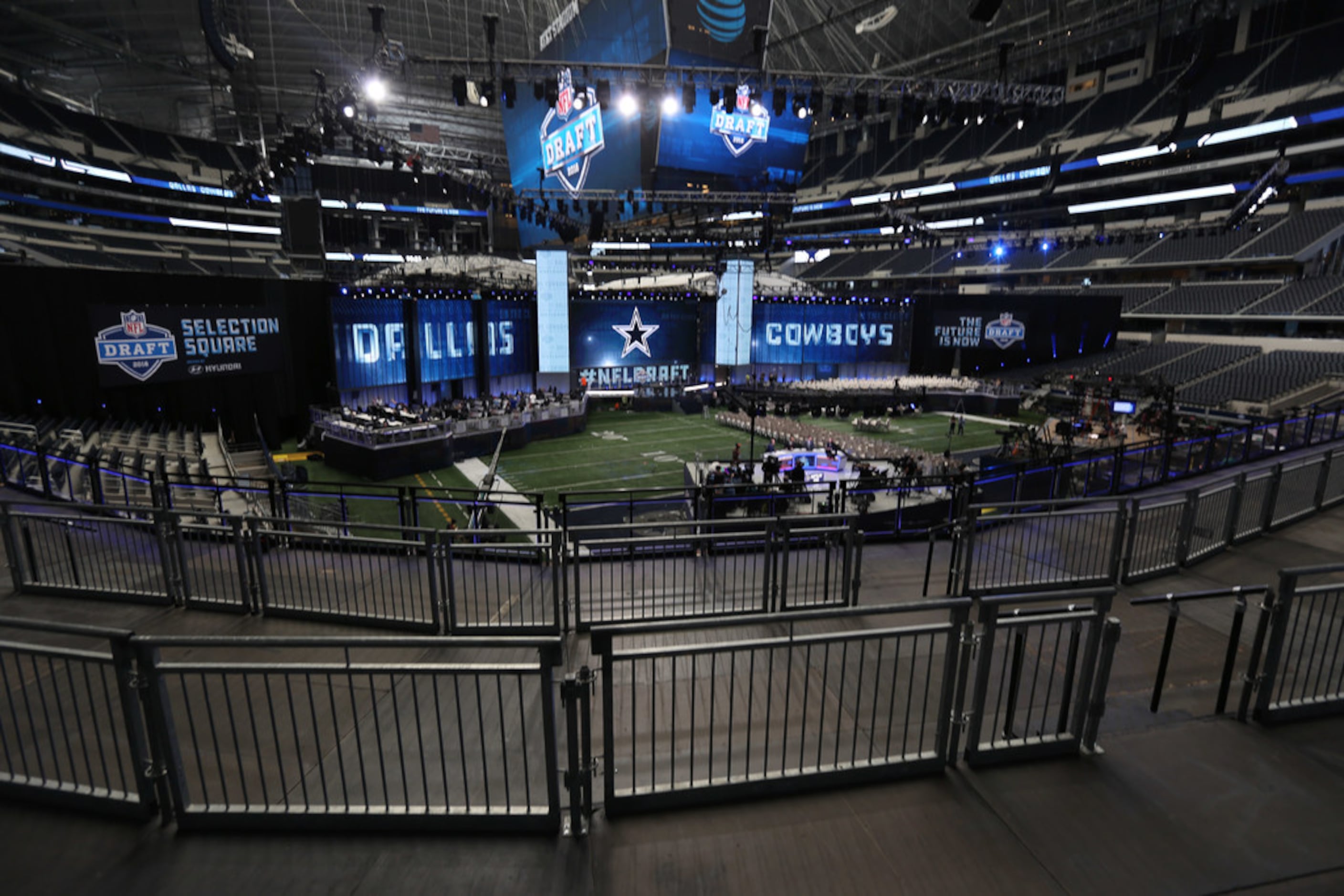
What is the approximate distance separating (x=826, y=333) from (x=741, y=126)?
15.0 m

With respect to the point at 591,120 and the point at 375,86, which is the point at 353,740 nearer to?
the point at 375,86

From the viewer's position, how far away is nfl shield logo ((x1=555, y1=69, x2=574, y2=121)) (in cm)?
1870

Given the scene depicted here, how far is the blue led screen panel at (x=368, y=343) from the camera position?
84.2 feet

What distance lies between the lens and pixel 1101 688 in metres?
3.71

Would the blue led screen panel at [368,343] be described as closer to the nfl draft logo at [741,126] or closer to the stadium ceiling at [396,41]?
the stadium ceiling at [396,41]

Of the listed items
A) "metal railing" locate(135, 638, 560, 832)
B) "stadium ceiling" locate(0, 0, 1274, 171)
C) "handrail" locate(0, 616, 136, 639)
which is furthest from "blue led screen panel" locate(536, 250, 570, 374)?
"handrail" locate(0, 616, 136, 639)

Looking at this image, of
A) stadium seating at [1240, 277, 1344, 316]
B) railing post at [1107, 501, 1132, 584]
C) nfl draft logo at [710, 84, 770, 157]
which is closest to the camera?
railing post at [1107, 501, 1132, 584]

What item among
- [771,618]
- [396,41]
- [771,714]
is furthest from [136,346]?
[771,618]

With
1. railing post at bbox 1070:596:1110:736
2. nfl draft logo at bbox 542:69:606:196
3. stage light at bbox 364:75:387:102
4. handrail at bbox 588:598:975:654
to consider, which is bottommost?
railing post at bbox 1070:596:1110:736

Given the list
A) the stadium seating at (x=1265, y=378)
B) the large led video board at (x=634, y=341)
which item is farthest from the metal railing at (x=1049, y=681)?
the stadium seating at (x=1265, y=378)

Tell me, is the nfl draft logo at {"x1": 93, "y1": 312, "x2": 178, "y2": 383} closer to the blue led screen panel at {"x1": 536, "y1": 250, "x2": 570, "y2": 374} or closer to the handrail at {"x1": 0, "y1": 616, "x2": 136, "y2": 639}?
the blue led screen panel at {"x1": 536, "y1": 250, "x2": 570, "y2": 374}

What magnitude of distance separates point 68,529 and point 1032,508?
13067mm

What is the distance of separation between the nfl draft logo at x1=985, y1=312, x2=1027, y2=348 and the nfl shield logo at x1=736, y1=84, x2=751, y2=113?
21533mm

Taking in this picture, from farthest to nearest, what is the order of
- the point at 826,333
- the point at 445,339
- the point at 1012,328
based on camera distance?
the point at 826,333
the point at 1012,328
the point at 445,339
